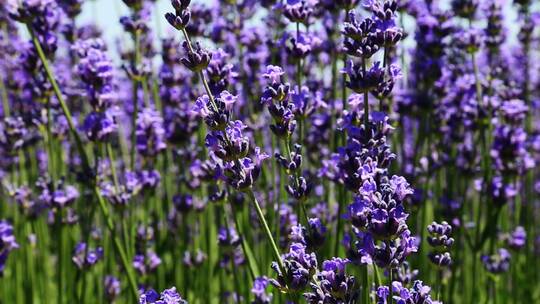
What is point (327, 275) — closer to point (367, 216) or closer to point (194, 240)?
point (367, 216)

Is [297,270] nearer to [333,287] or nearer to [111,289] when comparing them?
[333,287]

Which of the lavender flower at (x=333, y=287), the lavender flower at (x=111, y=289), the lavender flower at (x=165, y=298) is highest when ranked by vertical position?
the lavender flower at (x=111, y=289)

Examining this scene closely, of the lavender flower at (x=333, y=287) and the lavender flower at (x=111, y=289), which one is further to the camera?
the lavender flower at (x=111, y=289)

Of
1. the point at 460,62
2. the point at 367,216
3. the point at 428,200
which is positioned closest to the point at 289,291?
the point at 367,216

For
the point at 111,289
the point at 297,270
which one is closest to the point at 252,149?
the point at 111,289

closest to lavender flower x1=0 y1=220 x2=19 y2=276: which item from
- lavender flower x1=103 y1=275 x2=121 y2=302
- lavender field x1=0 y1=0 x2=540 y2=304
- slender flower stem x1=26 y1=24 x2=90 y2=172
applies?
lavender field x1=0 y1=0 x2=540 y2=304

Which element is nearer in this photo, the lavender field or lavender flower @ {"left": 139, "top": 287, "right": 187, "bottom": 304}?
lavender flower @ {"left": 139, "top": 287, "right": 187, "bottom": 304}

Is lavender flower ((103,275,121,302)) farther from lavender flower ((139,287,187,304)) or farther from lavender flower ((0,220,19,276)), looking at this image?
lavender flower ((139,287,187,304))

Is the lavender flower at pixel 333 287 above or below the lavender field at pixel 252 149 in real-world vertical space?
below

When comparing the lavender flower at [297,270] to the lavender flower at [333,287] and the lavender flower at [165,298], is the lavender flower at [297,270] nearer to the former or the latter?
the lavender flower at [333,287]

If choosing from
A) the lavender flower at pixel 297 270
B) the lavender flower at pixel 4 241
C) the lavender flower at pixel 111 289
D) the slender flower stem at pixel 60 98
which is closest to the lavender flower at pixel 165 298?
the lavender flower at pixel 297 270

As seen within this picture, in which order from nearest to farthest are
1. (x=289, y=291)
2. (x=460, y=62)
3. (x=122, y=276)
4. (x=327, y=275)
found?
(x=327, y=275) < (x=289, y=291) < (x=122, y=276) < (x=460, y=62)
